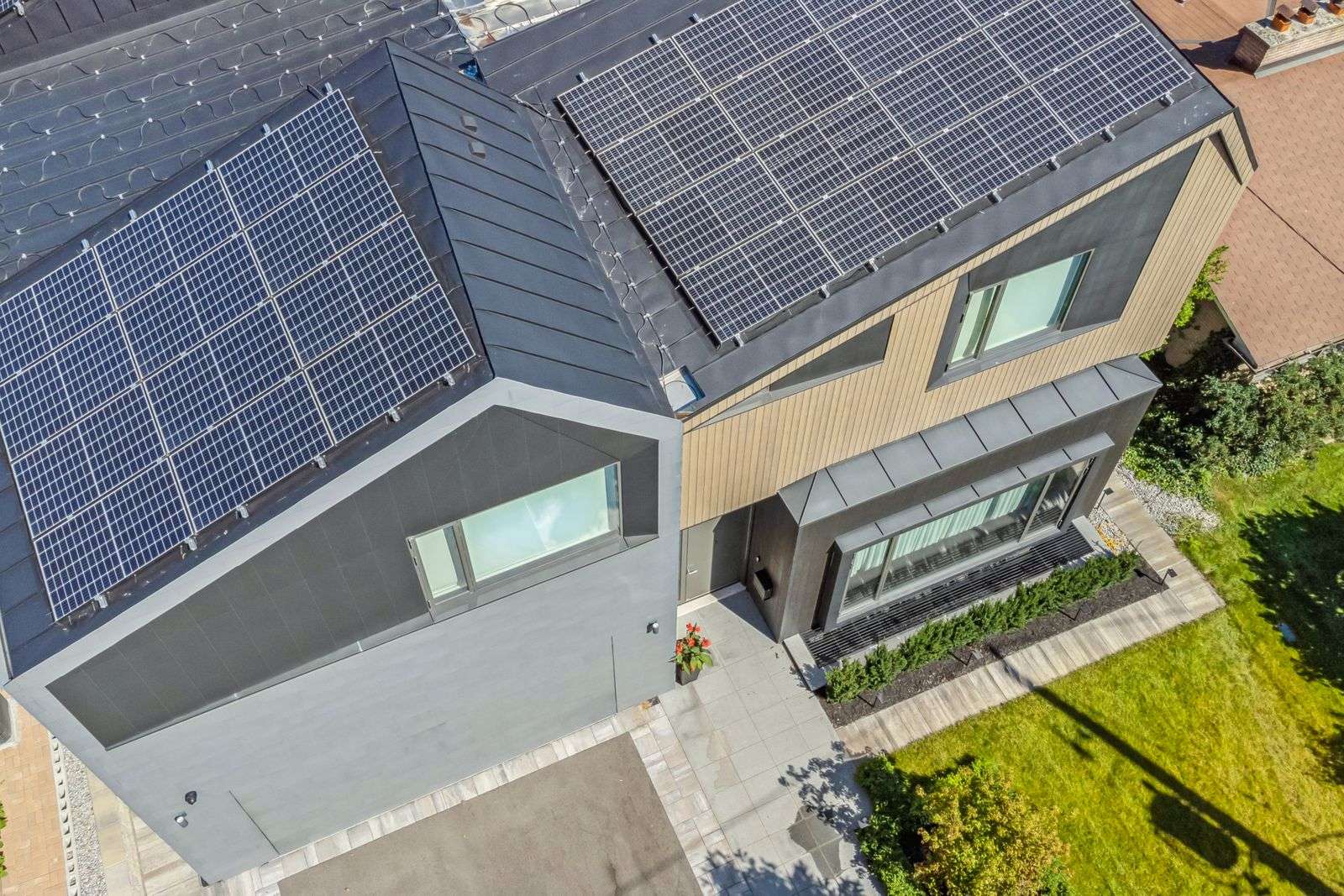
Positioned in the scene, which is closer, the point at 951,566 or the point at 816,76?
the point at 816,76

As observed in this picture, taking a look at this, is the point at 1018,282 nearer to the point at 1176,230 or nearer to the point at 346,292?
the point at 1176,230

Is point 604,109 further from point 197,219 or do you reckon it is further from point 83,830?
point 83,830

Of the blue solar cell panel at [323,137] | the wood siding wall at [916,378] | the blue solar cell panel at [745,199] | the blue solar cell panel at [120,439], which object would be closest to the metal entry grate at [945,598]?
the wood siding wall at [916,378]

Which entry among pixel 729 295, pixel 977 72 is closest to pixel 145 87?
pixel 729 295

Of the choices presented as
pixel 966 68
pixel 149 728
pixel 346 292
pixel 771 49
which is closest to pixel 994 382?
pixel 966 68

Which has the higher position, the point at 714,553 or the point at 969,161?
the point at 969,161

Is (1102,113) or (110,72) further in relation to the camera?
(110,72)
